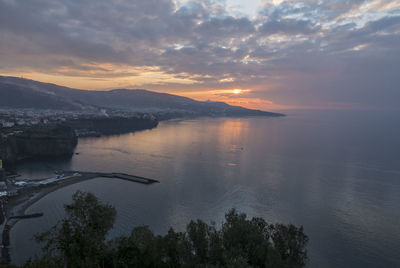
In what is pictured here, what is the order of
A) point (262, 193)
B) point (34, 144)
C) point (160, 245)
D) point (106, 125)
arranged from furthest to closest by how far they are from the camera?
1. point (106, 125)
2. point (34, 144)
3. point (262, 193)
4. point (160, 245)

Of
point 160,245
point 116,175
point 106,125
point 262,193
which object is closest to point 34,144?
point 116,175

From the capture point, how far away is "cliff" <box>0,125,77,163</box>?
44.4 m

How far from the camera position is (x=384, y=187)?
1341 inches

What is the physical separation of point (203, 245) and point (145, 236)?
9.77ft

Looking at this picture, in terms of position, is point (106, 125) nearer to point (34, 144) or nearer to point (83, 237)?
point (34, 144)

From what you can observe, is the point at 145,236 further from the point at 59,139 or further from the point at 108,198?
the point at 59,139

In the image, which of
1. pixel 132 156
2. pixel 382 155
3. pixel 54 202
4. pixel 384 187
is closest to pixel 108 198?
pixel 54 202

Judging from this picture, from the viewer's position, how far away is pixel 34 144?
47.9m

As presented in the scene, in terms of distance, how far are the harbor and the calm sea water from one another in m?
0.77

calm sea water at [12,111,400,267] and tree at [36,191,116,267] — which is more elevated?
tree at [36,191,116,267]

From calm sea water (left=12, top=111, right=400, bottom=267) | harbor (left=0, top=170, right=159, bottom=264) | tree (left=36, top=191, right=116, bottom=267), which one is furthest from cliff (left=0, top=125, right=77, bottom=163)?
tree (left=36, top=191, right=116, bottom=267)

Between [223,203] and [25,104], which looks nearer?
[223,203]

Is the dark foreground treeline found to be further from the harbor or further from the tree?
the harbor

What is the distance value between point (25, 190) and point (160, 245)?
80.6ft
